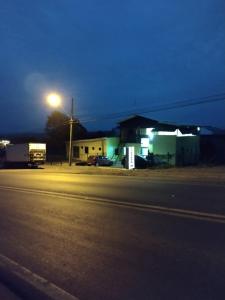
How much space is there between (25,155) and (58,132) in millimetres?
35707

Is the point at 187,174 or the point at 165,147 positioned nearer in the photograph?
the point at 187,174

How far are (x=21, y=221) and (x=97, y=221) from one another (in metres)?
2.01

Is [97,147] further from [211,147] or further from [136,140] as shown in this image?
[211,147]

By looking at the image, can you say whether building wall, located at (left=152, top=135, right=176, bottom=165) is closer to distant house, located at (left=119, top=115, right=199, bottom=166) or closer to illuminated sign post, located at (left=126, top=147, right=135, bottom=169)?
distant house, located at (left=119, top=115, right=199, bottom=166)

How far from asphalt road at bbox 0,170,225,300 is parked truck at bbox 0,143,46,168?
46.9m

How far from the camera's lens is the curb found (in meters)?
6.47

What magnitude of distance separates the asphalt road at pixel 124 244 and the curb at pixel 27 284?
6.1 inches

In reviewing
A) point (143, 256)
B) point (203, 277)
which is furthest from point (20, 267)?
point (203, 277)

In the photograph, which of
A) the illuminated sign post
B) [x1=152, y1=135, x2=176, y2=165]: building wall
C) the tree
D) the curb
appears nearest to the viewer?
the curb

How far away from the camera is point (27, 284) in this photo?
7.08 meters

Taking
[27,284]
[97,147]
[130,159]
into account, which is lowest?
[27,284]

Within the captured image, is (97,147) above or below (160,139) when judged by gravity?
below

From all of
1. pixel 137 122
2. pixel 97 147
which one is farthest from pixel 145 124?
pixel 97 147

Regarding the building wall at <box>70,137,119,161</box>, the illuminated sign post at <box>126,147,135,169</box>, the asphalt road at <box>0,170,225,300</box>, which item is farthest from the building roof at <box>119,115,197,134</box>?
the asphalt road at <box>0,170,225,300</box>
